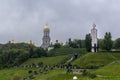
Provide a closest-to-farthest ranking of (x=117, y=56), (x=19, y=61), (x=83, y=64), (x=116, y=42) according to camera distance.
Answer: (x=83, y=64) < (x=117, y=56) < (x=19, y=61) < (x=116, y=42)

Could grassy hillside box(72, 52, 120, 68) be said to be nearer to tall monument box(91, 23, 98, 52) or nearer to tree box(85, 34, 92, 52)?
tall monument box(91, 23, 98, 52)

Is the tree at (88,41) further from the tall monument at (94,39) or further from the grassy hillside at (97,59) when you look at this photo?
the grassy hillside at (97,59)

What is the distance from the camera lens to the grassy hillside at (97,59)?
401 feet

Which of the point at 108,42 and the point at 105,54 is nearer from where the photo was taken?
the point at 105,54

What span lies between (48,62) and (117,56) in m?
31.9

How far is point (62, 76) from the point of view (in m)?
88.8

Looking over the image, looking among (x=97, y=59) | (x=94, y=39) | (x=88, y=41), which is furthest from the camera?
(x=88, y=41)

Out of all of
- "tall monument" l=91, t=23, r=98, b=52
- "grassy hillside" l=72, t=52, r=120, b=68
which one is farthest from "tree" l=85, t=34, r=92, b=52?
"grassy hillside" l=72, t=52, r=120, b=68

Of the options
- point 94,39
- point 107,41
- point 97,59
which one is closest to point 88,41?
point 94,39

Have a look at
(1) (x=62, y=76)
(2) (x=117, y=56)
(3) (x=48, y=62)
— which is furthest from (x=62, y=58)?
(1) (x=62, y=76)

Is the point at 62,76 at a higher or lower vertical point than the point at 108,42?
lower

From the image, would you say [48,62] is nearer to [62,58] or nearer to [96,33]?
[62,58]

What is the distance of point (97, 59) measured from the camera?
421ft

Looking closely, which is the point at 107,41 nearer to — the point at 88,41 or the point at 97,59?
the point at 88,41
